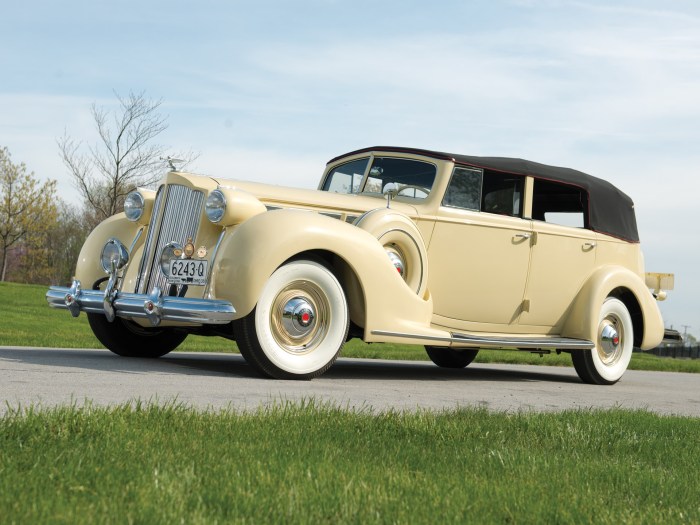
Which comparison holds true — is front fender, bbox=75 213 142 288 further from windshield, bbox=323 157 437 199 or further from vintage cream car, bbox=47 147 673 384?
windshield, bbox=323 157 437 199

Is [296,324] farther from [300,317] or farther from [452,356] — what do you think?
[452,356]

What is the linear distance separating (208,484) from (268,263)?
11.3 feet

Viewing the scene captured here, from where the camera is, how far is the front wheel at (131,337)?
324 inches

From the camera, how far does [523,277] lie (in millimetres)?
8688

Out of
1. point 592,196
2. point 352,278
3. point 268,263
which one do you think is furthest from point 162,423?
point 592,196

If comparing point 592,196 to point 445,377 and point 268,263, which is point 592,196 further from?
point 268,263

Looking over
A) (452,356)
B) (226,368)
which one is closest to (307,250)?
(226,368)

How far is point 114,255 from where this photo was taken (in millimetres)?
7645

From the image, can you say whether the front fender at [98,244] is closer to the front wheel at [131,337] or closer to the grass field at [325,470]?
the front wheel at [131,337]

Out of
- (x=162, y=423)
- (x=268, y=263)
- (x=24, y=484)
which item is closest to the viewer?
(x=24, y=484)

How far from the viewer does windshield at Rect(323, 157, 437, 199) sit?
8344 millimetres

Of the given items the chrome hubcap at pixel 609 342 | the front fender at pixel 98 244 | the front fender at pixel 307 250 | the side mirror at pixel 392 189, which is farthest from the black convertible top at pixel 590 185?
the front fender at pixel 98 244

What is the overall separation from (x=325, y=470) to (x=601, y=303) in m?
6.52

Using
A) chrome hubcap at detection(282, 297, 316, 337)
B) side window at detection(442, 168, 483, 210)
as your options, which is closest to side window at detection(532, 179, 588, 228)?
side window at detection(442, 168, 483, 210)
